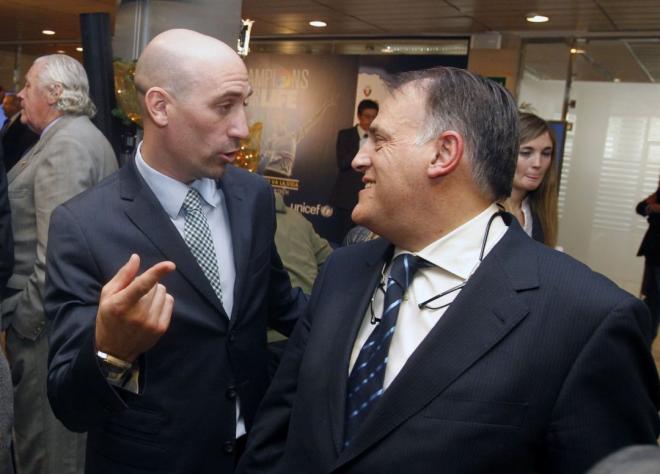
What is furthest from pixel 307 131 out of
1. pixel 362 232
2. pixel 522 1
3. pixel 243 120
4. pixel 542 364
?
pixel 542 364

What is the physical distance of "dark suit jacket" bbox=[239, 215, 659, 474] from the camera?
3.81ft

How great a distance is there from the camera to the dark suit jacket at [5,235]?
2.62m

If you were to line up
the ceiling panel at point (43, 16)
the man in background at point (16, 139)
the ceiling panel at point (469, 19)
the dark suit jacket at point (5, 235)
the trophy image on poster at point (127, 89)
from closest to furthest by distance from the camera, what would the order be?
the dark suit jacket at point (5, 235) < the trophy image on poster at point (127, 89) < the man in background at point (16, 139) < the ceiling panel at point (469, 19) < the ceiling panel at point (43, 16)

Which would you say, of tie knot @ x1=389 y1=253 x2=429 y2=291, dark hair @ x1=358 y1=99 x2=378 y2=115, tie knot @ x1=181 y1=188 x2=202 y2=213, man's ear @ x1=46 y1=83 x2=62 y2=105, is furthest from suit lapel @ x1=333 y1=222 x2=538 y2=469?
dark hair @ x1=358 y1=99 x2=378 y2=115

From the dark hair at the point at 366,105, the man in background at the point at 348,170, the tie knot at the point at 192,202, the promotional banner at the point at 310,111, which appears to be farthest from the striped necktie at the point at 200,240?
the dark hair at the point at 366,105

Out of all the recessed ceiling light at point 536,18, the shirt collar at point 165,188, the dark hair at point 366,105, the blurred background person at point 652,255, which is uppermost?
the recessed ceiling light at point 536,18

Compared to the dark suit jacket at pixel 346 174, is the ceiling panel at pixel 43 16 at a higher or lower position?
higher

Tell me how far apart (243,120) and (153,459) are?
93 centimetres

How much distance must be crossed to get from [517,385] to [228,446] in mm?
898

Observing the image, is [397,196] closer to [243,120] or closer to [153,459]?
[243,120]

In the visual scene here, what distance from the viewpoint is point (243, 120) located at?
1.84 meters

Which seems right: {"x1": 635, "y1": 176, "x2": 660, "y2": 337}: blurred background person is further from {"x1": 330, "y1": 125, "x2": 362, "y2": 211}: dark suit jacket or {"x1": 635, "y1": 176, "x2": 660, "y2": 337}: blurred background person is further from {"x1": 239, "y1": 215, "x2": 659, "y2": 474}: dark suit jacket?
{"x1": 239, "y1": 215, "x2": 659, "y2": 474}: dark suit jacket

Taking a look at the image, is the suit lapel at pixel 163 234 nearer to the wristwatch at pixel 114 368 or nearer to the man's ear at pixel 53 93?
the wristwatch at pixel 114 368

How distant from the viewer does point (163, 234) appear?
5.47 ft
